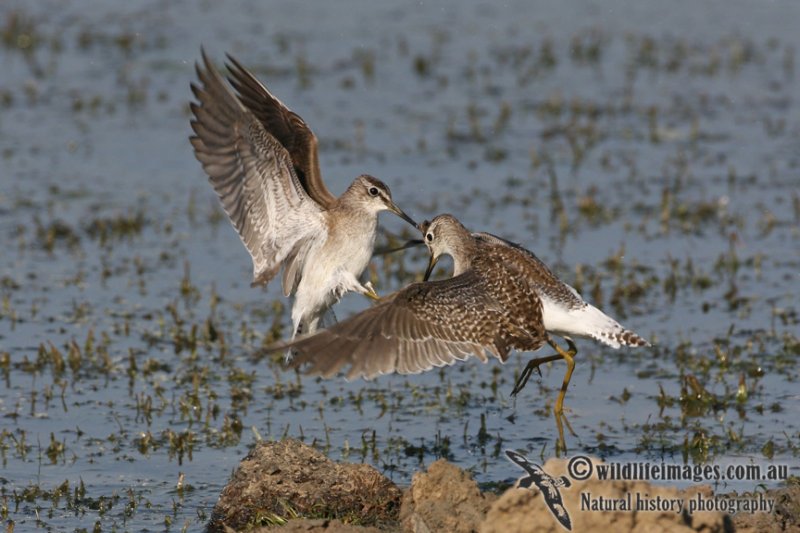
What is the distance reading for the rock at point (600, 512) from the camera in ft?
16.8

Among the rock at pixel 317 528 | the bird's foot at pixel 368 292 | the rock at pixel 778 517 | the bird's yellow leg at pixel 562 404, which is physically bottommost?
the rock at pixel 317 528

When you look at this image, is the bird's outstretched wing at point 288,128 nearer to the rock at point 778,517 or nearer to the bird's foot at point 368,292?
the bird's foot at point 368,292

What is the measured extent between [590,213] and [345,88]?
13.7 feet

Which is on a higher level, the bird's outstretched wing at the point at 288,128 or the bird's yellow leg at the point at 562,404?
the bird's outstretched wing at the point at 288,128

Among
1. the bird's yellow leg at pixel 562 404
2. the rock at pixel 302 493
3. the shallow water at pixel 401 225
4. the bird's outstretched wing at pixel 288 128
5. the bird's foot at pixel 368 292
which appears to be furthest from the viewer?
the bird's outstretched wing at pixel 288 128

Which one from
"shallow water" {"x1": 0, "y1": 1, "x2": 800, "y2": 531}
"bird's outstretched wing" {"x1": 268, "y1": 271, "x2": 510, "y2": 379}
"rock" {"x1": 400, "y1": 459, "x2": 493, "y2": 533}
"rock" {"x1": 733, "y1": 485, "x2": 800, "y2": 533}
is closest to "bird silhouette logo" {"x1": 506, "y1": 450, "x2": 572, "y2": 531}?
"rock" {"x1": 400, "y1": 459, "x2": 493, "y2": 533}

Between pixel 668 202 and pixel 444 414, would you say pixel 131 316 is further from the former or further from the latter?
pixel 668 202

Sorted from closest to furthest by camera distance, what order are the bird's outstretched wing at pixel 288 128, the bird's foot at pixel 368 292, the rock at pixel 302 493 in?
the rock at pixel 302 493
the bird's foot at pixel 368 292
the bird's outstretched wing at pixel 288 128

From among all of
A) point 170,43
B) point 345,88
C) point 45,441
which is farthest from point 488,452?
Result: point 170,43

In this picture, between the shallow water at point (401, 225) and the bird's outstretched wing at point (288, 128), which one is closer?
the shallow water at point (401, 225)

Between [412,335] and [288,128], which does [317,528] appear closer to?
[412,335]

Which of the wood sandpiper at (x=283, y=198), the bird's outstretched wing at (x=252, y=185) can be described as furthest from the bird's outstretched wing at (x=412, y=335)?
the bird's outstretched wing at (x=252, y=185)

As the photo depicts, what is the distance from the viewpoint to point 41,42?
51.2 feet

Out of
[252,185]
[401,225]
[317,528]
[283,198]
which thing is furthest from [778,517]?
[401,225]
